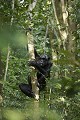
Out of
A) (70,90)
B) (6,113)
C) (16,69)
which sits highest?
(16,69)

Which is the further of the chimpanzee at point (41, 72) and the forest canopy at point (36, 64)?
the chimpanzee at point (41, 72)

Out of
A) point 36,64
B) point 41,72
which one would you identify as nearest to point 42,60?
point 41,72

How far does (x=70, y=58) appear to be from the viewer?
3.78ft

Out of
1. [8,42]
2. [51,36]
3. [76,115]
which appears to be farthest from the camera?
[51,36]

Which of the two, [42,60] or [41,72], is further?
[42,60]

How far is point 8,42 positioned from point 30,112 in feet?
2.49

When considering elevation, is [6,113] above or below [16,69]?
below

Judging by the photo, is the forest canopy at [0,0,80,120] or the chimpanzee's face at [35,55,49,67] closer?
the forest canopy at [0,0,80,120]

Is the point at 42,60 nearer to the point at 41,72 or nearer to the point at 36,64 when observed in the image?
the point at 41,72

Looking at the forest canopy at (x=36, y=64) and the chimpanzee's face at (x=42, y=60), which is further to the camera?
the chimpanzee's face at (x=42, y=60)

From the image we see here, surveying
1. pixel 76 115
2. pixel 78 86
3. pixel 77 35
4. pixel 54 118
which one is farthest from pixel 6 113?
pixel 77 35

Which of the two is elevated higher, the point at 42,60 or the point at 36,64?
the point at 42,60

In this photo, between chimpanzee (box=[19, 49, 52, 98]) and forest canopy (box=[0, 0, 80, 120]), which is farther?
chimpanzee (box=[19, 49, 52, 98])

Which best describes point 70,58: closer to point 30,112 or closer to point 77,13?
point 30,112
